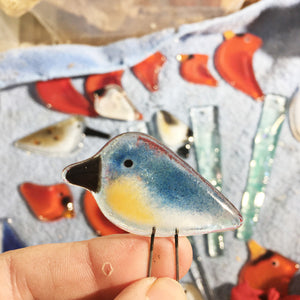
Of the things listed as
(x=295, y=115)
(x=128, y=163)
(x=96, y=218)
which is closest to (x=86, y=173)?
(x=128, y=163)

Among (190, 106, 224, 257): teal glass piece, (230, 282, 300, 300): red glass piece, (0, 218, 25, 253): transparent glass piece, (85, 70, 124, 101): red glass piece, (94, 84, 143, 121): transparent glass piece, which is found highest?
(85, 70, 124, 101): red glass piece

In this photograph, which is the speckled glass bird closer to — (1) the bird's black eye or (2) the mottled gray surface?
(1) the bird's black eye

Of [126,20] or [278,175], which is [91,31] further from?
[278,175]

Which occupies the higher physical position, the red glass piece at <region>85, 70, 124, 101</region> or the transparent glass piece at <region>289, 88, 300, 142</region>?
the red glass piece at <region>85, 70, 124, 101</region>

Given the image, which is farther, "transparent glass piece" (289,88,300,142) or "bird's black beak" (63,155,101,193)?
"transparent glass piece" (289,88,300,142)

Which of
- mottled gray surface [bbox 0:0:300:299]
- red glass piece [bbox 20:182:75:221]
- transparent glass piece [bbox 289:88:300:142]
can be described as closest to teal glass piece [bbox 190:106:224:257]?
mottled gray surface [bbox 0:0:300:299]

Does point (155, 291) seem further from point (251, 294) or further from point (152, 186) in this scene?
point (251, 294)

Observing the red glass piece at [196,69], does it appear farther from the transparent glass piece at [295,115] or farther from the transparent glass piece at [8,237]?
the transparent glass piece at [8,237]
